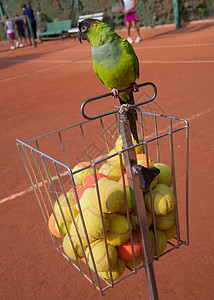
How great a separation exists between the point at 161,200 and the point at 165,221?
109 millimetres

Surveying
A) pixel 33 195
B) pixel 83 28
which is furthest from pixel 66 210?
pixel 33 195

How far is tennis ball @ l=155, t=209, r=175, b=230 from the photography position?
1403mm

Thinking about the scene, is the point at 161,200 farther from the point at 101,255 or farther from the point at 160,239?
the point at 101,255

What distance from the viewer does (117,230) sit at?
1.31 metres

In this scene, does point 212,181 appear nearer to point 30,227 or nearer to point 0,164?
point 30,227

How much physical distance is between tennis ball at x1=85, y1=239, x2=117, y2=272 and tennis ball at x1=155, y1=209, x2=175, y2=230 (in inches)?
9.1

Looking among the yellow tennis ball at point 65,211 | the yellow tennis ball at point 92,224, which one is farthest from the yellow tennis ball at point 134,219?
the yellow tennis ball at point 65,211

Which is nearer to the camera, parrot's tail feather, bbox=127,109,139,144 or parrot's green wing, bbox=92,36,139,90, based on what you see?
parrot's tail feather, bbox=127,109,139,144

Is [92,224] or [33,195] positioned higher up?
[92,224]

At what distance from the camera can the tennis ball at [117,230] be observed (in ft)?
4.30

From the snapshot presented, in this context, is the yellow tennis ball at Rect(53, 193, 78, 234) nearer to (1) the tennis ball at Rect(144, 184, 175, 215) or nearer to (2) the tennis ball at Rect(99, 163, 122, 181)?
(2) the tennis ball at Rect(99, 163, 122, 181)

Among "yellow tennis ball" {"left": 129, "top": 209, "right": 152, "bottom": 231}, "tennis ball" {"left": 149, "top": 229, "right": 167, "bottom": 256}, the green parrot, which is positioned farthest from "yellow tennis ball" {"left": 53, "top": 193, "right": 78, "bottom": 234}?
the green parrot

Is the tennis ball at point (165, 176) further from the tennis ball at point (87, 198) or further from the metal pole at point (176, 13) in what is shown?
the metal pole at point (176, 13)

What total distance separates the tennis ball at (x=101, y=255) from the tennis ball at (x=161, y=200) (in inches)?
9.5
